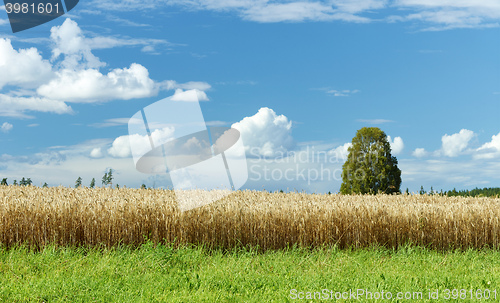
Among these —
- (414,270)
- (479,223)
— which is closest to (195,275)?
(414,270)

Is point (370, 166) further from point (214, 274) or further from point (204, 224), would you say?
point (214, 274)

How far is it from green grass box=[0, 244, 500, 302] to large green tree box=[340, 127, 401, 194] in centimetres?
1732

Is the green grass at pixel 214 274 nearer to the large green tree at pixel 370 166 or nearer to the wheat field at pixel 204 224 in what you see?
the wheat field at pixel 204 224

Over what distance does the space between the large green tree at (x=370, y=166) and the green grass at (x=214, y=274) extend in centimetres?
1732

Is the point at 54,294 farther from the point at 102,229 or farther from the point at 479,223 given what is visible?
the point at 479,223

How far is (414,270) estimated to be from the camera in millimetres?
9375

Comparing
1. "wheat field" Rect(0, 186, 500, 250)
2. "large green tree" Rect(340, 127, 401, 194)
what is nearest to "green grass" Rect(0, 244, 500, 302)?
"wheat field" Rect(0, 186, 500, 250)

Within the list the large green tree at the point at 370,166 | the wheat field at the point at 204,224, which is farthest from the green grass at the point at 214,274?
the large green tree at the point at 370,166

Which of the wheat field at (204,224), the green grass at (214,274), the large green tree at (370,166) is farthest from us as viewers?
the large green tree at (370,166)

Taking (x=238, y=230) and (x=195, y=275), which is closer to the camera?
(x=195, y=275)

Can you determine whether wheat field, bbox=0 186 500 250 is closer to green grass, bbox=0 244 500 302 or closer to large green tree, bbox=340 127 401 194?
green grass, bbox=0 244 500 302

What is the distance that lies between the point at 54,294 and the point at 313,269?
16.4 feet

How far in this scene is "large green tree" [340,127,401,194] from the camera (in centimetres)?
2808

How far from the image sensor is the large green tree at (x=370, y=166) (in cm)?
2808
